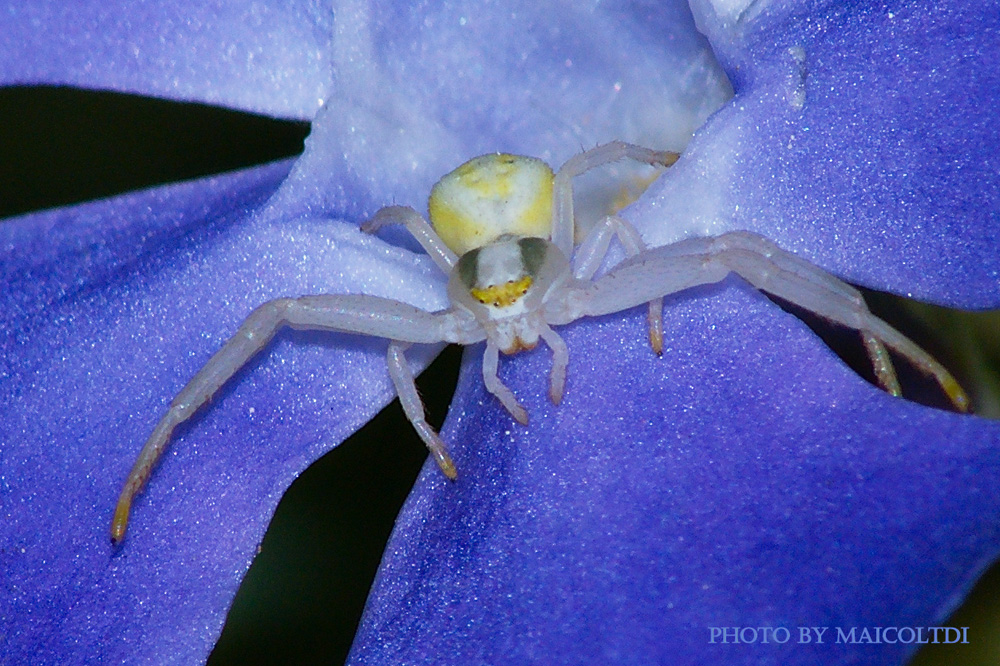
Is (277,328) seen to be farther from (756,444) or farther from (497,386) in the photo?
Result: (756,444)

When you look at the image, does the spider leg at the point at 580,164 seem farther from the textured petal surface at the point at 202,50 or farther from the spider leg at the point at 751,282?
the textured petal surface at the point at 202,50

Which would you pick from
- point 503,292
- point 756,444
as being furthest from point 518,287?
point 756,444

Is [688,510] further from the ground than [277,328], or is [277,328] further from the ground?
[277,328]

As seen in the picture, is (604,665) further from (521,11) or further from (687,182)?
(521,11)

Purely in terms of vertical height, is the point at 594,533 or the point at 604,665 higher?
the point at 594,533

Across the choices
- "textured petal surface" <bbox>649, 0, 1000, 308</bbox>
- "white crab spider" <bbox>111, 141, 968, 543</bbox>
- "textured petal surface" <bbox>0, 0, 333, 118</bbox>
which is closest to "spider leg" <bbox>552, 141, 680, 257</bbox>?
"white crab spider" <bbox>111, 141, 968, 543</bbox>

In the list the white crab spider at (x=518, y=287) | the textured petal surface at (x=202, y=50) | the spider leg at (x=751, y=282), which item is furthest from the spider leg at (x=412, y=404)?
the textured petal surface at (x=202, y=50)

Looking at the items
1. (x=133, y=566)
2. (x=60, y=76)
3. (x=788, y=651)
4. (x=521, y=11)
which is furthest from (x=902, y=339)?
(x=60, y=76)

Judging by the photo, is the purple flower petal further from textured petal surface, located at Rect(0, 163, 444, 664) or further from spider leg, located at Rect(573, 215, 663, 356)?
textured petal surface, located at Rect(0, 163, 444, 664)
